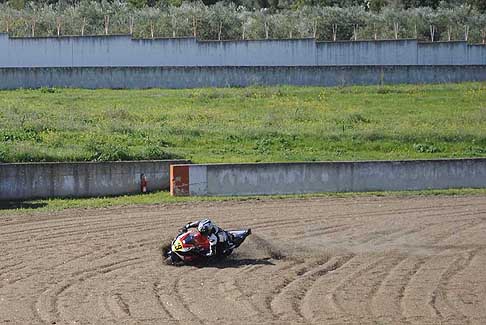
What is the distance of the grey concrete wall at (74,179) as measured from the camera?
34031mm

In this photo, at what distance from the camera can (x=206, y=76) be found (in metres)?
55.9

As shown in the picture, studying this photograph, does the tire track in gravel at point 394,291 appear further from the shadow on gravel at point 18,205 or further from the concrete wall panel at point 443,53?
the concrete wall panel at point 443,53

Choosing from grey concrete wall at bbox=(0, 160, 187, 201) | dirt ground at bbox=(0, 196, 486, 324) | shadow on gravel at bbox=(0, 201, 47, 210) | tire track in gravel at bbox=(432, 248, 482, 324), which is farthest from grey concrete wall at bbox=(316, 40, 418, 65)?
tire track in gravel at bbox=(432, 248, 482, 324)

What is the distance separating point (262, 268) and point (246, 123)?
2457 centimetres

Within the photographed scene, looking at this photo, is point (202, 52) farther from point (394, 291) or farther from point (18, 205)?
point (394, 291)

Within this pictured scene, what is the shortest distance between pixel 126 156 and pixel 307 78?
21.1 m

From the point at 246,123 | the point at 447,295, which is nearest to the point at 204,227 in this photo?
the point at 447,295

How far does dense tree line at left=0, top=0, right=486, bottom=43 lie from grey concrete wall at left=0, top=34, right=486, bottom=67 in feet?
8.95

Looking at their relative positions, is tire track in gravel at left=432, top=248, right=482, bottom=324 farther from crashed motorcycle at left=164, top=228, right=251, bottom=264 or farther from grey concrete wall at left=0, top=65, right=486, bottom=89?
grey concrete wall at left=0, top=65, right=486, bottom=89

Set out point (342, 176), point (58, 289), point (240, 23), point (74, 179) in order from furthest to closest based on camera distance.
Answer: point (240, 23) → point (342, 176) → point (74, 179) → point (58, 289)

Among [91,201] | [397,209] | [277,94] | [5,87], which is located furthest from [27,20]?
[397,209]

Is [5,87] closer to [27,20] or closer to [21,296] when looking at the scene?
[27,20]

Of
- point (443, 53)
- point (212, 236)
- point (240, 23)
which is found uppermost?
point (240, 23)

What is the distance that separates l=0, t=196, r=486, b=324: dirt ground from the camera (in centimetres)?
1841
